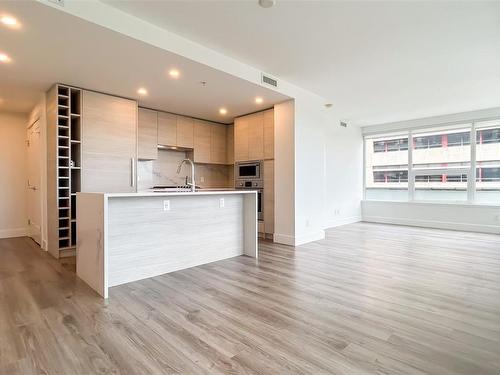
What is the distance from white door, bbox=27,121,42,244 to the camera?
485cm

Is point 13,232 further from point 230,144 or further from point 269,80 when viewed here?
point 269,80

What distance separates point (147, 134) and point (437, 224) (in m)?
6.94

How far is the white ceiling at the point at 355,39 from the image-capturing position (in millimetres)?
2625

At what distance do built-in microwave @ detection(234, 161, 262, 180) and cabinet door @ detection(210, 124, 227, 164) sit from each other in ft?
2.51

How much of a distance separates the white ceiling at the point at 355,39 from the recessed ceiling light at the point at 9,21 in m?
0.87

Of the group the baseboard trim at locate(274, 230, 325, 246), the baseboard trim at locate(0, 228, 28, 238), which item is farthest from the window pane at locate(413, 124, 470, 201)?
the baseboard trim at locate(0, 228, 28, 238)

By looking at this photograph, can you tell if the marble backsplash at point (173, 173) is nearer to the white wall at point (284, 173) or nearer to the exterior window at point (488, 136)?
the white wall at point (284, 173)

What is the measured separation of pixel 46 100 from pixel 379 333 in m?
5.43

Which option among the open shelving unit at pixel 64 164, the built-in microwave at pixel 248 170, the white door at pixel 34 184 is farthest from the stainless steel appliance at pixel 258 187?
the white door at pixel 34 184

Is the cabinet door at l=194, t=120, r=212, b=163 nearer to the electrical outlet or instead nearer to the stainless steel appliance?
the stainless steel appliance

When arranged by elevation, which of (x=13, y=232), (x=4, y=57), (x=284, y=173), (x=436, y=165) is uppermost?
(x=4, y=57)

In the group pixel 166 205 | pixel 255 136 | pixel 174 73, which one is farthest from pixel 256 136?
pixel 166 205

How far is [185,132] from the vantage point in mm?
5879

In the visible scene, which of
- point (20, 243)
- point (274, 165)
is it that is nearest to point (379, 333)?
point (274, 165)
